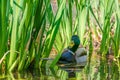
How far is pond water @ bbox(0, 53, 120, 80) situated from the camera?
139 inches

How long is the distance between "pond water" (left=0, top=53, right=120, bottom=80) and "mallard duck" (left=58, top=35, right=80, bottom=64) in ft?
0.33

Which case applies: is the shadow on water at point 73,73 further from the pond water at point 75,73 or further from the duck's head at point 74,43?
the duck's head at point 74,43

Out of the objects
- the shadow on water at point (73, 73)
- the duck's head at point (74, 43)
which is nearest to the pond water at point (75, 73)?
the shadow on water at point (73, 73)

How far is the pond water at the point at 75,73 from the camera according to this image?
3523 millimetres

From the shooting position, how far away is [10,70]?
12.1ft

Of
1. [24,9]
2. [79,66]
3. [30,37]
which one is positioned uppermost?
[24,9]

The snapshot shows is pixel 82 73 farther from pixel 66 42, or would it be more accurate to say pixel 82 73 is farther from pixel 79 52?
pixel 66 42

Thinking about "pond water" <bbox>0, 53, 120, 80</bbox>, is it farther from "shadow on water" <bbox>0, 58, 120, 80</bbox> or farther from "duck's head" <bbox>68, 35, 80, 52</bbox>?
"duck's head" <bbox>68, 35, 80, 52</bbox>

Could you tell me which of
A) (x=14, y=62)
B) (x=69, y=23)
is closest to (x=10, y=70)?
(x=14, y=62)

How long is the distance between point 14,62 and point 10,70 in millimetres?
86

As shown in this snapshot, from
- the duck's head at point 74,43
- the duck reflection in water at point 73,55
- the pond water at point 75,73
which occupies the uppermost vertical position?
the duck's head at point 74,43

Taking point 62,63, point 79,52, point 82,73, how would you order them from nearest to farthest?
point 82,73 → point 62,63 → point 79,52

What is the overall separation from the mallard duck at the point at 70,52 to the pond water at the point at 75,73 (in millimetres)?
100

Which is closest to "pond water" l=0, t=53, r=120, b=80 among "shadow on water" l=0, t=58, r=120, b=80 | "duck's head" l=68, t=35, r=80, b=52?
"shadow on water" l=0, t=58, r=120, b=80
